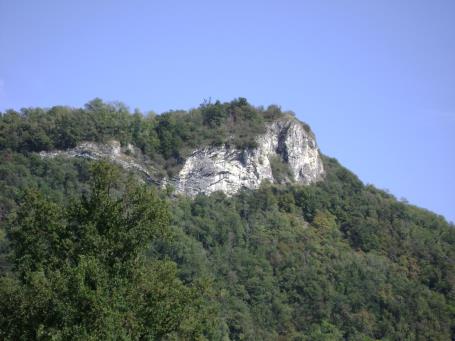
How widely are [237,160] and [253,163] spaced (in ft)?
6.76

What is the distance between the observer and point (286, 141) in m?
107

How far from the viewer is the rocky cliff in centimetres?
9788

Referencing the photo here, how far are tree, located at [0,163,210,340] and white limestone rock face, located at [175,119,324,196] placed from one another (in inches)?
3060

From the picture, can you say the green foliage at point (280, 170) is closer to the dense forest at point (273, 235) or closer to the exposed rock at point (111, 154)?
the dense forest at point (273, 235)

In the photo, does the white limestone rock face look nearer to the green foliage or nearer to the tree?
the green foliage

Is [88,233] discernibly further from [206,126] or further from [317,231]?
[206,126]

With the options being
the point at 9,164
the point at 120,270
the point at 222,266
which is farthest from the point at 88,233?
the point at 9,164

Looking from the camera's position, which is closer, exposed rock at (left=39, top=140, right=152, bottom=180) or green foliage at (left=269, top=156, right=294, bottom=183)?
exposed rock at (left=39, top=140, right=152, bottom=180)

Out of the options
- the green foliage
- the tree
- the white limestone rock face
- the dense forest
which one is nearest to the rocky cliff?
the white limestone rock face

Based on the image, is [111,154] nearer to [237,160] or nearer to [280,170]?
[237,160]

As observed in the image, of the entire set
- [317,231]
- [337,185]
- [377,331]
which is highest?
[337,185]

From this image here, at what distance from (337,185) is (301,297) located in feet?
90.3

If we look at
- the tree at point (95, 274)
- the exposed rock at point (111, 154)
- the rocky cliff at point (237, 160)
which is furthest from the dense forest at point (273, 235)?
the tree at point (95, 274)

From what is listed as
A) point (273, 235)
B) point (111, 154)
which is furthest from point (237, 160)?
point (111, 154)
